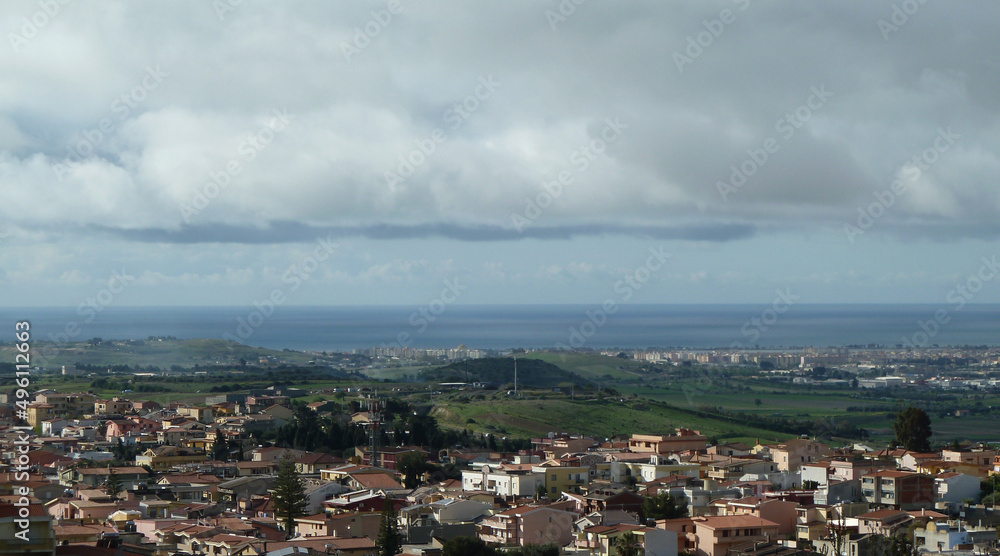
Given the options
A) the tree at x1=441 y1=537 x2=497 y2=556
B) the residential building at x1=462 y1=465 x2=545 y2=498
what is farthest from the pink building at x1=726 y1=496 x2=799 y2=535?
the residential building at x1=462 y1=465 x2=545 y2=498

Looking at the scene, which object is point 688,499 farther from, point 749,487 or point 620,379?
point 620,379

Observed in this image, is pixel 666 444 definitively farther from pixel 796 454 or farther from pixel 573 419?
pixel 573 419

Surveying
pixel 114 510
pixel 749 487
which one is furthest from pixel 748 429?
pixel 114 510

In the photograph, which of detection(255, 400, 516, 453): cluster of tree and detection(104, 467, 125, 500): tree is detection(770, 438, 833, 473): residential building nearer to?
detection(255, 400, 516, 453): cluster of tree

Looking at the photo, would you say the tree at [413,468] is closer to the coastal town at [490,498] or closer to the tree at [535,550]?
the coastal town at [490,498]

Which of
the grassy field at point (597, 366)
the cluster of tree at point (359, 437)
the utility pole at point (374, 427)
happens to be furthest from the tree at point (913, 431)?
the grassy field at point (597, 366)

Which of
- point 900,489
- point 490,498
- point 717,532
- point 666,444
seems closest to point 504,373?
point 666,444
